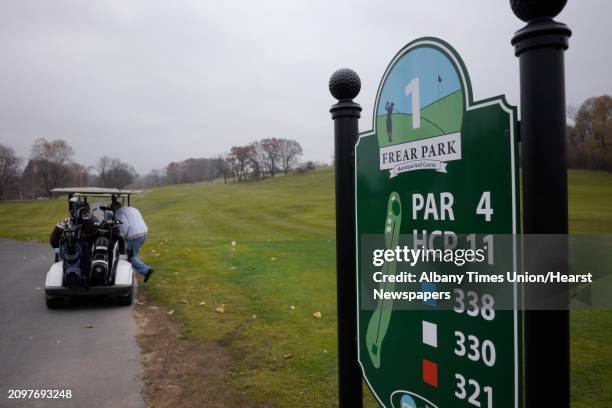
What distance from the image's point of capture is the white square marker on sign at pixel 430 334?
1.82 m

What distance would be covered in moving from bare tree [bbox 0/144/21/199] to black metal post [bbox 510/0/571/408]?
73231 mm

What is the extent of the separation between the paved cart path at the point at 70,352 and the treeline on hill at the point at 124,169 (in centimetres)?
5123

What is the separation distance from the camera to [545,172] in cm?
133

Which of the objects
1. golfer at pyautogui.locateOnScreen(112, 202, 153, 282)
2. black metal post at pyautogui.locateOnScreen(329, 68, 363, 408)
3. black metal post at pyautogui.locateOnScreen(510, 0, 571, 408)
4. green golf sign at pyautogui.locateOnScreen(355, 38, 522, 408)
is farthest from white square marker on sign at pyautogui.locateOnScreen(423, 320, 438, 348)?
golfer at pyautogui.locateOnScreen(112, 202, 153, 282)

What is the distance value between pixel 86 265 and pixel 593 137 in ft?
33.2

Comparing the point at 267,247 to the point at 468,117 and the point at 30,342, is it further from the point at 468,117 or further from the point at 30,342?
the point at 468,117

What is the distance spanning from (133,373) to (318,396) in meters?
2.08

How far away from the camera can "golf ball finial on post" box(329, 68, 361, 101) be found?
2.55 m

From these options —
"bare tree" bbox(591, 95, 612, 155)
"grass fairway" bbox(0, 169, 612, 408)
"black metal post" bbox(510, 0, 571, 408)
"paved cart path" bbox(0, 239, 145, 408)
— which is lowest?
"paved cart path" bbox(0, 239, 145, 408)

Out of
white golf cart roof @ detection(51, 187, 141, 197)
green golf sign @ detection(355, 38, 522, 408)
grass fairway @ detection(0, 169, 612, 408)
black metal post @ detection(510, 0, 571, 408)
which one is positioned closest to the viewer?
black metal post @ detection(510, 0, 571, 408)

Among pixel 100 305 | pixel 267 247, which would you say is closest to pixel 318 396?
pixel 100 305

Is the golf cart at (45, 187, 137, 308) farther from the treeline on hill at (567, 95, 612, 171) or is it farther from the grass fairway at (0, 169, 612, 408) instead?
the treeline on hill at (567, 95, 612, 171)

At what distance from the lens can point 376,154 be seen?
2197mm

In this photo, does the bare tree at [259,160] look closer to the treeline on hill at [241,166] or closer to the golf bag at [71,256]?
the treeline on hill at [241,166]
